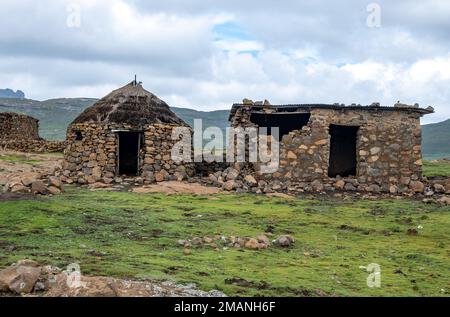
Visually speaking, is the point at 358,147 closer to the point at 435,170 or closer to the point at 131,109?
the point at 435,170

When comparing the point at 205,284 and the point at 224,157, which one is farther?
the point at 224,157

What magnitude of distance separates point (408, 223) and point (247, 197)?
535cm

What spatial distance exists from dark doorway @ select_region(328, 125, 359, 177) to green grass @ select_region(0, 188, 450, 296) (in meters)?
5.99

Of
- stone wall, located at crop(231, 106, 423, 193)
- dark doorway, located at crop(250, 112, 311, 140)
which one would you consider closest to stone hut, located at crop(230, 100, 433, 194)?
stone wall, located at crop(231, 106, 423, 193)

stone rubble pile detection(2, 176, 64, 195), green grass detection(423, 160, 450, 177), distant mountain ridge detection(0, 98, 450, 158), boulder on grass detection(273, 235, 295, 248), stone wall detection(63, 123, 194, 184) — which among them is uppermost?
distant mountain ridge detection(0, 98, 450, 158)

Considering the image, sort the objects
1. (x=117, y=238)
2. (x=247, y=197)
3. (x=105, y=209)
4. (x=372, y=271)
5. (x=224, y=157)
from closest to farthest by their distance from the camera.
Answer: (x=372, y=271) < (x=117, y=238) < (x=105, y=209) < (x=247, y=197) < (x=224, y=157)

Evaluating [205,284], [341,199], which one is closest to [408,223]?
[341,199]

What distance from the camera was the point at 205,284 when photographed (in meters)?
7.64

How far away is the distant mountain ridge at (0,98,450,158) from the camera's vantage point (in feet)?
323

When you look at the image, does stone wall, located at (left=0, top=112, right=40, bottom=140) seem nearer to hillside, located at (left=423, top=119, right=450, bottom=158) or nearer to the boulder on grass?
the boulder on grass

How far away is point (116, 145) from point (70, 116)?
94.3 m
